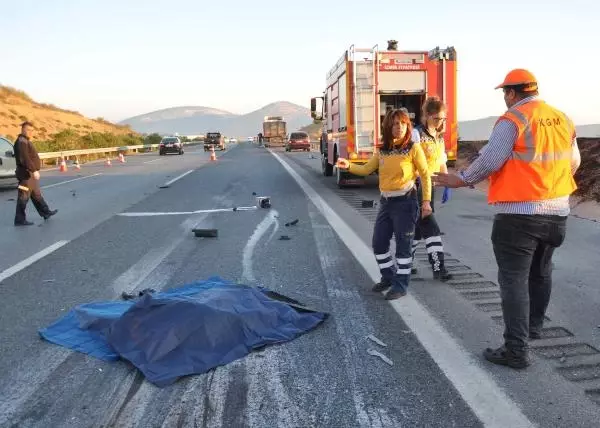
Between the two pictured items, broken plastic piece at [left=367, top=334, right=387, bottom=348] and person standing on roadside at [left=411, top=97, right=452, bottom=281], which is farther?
person standing on roadside at [left=411, top=97, right=452, bottom=281]

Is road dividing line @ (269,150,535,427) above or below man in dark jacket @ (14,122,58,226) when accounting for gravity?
below

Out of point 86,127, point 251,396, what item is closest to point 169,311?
point 251,396

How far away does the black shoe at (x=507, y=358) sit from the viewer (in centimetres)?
360

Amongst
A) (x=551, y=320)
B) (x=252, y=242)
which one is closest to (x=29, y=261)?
(x=252, y=242)

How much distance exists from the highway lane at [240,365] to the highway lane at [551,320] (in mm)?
411

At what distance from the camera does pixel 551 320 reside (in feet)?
14.8

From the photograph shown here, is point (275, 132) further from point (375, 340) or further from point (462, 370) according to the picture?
point (462, 370)

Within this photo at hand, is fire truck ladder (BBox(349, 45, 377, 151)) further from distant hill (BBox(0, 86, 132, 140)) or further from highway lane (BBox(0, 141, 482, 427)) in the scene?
distant hill (BBox(0, 86, 132, 140))

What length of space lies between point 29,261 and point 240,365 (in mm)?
4363

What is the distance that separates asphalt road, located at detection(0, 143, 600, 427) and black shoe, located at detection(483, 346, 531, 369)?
0.23 feet

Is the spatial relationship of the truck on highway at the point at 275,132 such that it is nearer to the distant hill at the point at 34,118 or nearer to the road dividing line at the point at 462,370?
the distant hill at the point at 34,118

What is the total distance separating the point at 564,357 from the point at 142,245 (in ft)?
18.4

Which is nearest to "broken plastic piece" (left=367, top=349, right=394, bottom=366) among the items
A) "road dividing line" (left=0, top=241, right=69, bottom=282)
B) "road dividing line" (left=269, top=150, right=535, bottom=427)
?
"road dividing line" (left=269, top=150, right=535, bottom=427)

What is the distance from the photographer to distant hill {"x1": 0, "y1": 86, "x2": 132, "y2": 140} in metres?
55.0
